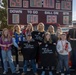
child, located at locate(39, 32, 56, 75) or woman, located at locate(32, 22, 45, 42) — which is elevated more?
woman, located at locate(32, 22, 45, 42)

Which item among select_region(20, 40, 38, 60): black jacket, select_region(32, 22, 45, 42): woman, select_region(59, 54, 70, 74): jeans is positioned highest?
select_region(32, 22, 45, 42): woman

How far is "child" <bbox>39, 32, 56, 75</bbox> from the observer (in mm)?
7910

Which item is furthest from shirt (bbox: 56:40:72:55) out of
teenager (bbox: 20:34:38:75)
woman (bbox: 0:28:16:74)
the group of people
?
woman (bbox: 0:28:16:74)

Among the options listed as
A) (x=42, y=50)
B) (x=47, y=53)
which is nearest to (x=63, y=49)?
(x=47, y=53)

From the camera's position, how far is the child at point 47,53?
26.0 feet

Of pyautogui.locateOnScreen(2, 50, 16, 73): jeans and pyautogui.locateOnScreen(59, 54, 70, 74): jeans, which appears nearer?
pyautogui.locateOnScreen(59, 54, 70, 74): jeans

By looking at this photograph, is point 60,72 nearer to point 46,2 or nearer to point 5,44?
point 5,44

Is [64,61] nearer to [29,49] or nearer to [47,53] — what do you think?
[47,53]

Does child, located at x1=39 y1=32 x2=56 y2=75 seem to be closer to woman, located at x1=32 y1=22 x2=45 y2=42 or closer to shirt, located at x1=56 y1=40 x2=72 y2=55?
shirt, located at x1=56 y1=40 x2=72 y2=55

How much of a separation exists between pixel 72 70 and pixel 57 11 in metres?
5.06

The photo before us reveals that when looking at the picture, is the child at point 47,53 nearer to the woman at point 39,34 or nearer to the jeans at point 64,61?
the jeans at point 64,61

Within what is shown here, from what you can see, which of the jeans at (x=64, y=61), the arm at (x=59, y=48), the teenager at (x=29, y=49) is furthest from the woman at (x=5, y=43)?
the jeans at (x=64, y=61)

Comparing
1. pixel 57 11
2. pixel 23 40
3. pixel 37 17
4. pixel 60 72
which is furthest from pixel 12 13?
pixel 60 72

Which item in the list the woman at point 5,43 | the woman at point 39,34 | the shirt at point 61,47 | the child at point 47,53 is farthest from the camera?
the woman at point 39,34
